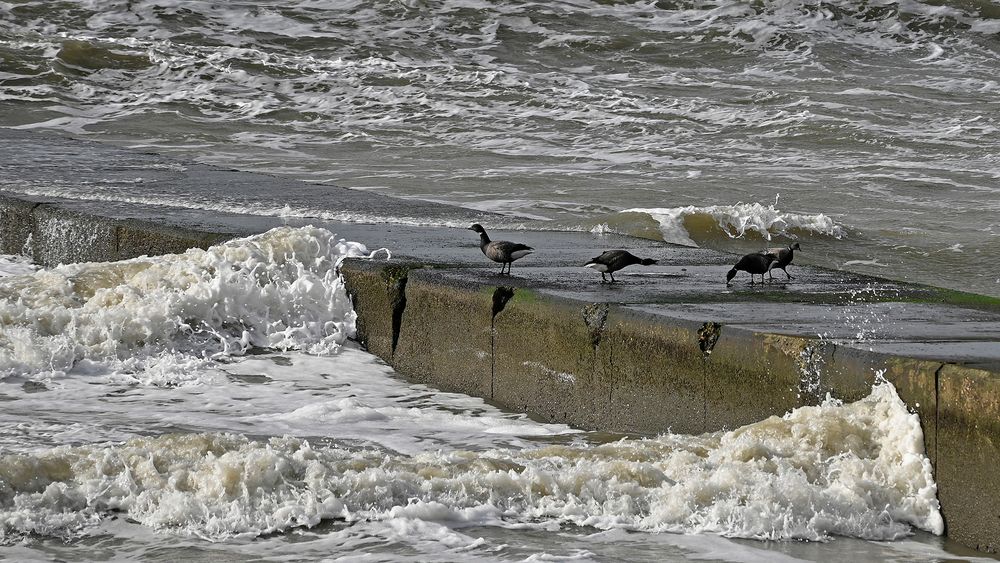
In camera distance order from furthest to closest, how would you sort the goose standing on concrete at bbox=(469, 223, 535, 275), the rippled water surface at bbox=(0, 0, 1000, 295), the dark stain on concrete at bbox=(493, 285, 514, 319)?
the rippled water surface at bbox=(0, 0, 1000, 295) < the goose standing on concrete at bbox=(469, 223, 535, 275) < the dark stain on concrete at bbox=(493, 285, 514, 319)

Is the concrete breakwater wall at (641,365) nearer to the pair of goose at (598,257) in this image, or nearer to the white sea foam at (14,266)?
the pair of goose at (598,257)

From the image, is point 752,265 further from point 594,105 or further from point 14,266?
point 594,105

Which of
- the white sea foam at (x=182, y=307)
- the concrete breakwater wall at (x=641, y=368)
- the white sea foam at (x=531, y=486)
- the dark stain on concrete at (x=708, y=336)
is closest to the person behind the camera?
the concrete breakwater wall at (x=641, y=368)

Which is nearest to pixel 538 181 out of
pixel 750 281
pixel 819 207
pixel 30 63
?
pixel 819 207

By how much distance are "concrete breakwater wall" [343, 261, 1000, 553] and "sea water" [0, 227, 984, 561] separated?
0.09 m

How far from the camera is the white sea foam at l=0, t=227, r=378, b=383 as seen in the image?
251 inches

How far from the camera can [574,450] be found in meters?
4.62

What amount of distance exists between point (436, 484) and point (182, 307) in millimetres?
3002

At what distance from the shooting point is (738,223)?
1132 centimetres

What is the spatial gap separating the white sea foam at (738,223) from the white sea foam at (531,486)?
6.77 m

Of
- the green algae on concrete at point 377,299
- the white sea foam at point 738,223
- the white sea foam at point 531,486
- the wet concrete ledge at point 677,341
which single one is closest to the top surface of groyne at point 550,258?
the wet concrete ledge at point 677,341

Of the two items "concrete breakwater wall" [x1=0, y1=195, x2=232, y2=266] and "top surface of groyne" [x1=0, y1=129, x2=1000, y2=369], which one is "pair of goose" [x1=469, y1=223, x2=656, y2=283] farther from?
"concrete breakwater wall" [x1=0, y1=195, x2=232, y2=266]

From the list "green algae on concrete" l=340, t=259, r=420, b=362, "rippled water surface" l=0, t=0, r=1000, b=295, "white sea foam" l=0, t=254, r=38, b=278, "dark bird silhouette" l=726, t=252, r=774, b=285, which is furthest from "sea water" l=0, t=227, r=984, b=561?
"rippled water surface" l=0, t=0, r=1000, b=295

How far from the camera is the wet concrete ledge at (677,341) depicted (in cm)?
390
